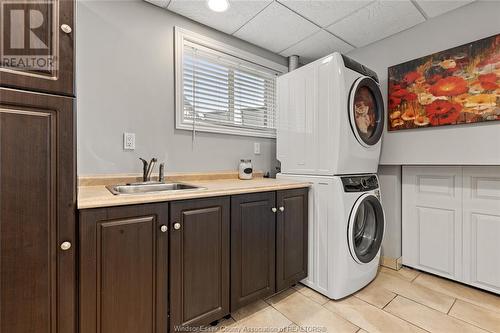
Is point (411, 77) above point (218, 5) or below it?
below

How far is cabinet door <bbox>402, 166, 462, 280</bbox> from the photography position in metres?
2.01

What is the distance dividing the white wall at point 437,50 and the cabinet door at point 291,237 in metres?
1.10

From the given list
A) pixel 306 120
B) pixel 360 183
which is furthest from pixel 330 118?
pixel 360 183

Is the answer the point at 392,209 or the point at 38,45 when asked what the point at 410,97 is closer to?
the point at 392,209

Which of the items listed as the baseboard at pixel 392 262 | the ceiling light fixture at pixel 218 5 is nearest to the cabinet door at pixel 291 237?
the baseboard at pixel 392 262

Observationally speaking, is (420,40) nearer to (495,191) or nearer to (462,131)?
(462,131)

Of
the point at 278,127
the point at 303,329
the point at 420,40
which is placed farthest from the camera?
the point at 278,127

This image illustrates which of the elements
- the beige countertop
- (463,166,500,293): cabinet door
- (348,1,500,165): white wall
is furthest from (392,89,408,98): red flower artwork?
the beige countertop

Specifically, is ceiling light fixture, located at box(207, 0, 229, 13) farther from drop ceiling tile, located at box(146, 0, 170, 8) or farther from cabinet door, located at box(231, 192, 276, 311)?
cabinet door, located at box(231, 192, 276, 311)

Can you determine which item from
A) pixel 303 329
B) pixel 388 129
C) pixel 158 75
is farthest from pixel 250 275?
pixel 388 129

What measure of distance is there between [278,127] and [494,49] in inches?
64.7

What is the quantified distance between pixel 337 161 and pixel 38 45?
1.70m

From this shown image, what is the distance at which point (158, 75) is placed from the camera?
188cm

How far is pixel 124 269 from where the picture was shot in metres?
1.09
